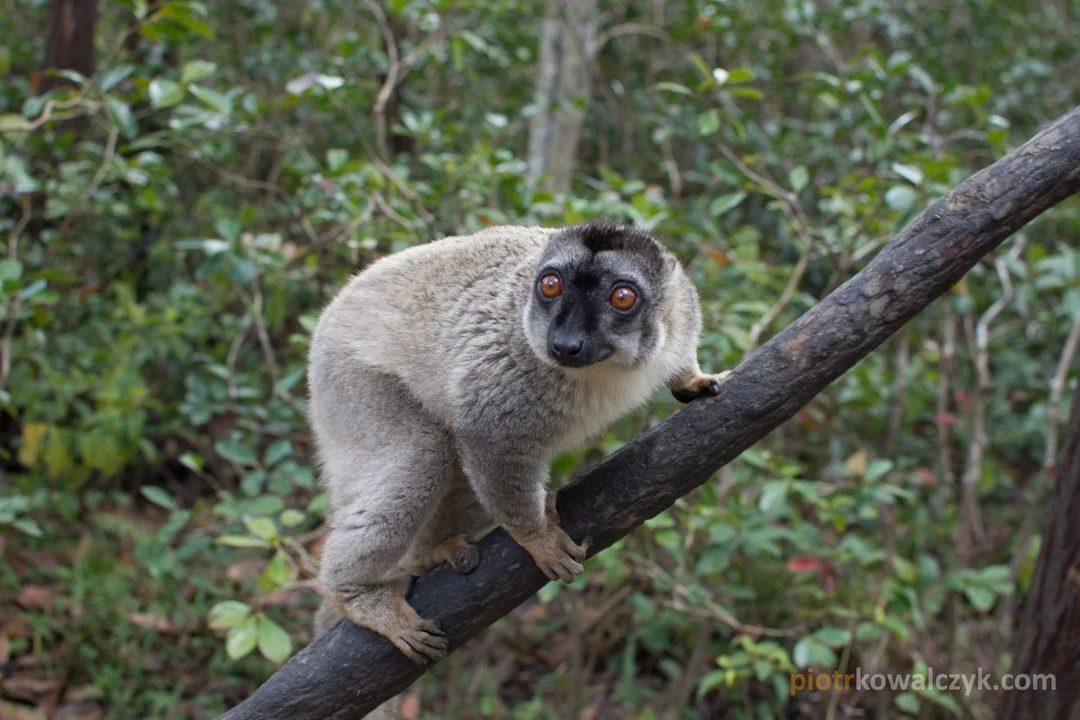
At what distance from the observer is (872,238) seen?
5.26m

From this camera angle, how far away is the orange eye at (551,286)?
3.27 meters

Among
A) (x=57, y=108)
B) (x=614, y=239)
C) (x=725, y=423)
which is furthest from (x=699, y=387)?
(x=57, y=108)

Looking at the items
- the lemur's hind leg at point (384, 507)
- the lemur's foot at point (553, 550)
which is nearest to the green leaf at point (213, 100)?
the lemur's hind leg at point (384, 507)

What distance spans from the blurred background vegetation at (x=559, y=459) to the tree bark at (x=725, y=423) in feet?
2.37

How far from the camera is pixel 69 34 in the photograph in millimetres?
7246

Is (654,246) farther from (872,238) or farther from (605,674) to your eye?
(605,674)

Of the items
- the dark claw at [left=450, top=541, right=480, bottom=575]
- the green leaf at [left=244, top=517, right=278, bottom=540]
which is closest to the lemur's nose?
the dark claw at [left=450, top=541, right=480, bottom=575]

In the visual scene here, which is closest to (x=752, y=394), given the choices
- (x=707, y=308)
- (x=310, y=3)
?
(x=707, y=308)

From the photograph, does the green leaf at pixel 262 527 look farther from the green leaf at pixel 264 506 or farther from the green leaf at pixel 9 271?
the green leaf at pixel 9 271

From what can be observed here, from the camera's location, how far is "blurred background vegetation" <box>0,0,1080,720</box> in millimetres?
4930

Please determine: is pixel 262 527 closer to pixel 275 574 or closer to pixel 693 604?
pixel 275 574

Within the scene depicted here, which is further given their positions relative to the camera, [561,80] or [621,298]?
[561,80]

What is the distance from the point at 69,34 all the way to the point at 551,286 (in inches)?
233

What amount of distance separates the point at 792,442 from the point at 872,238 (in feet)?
6.98
